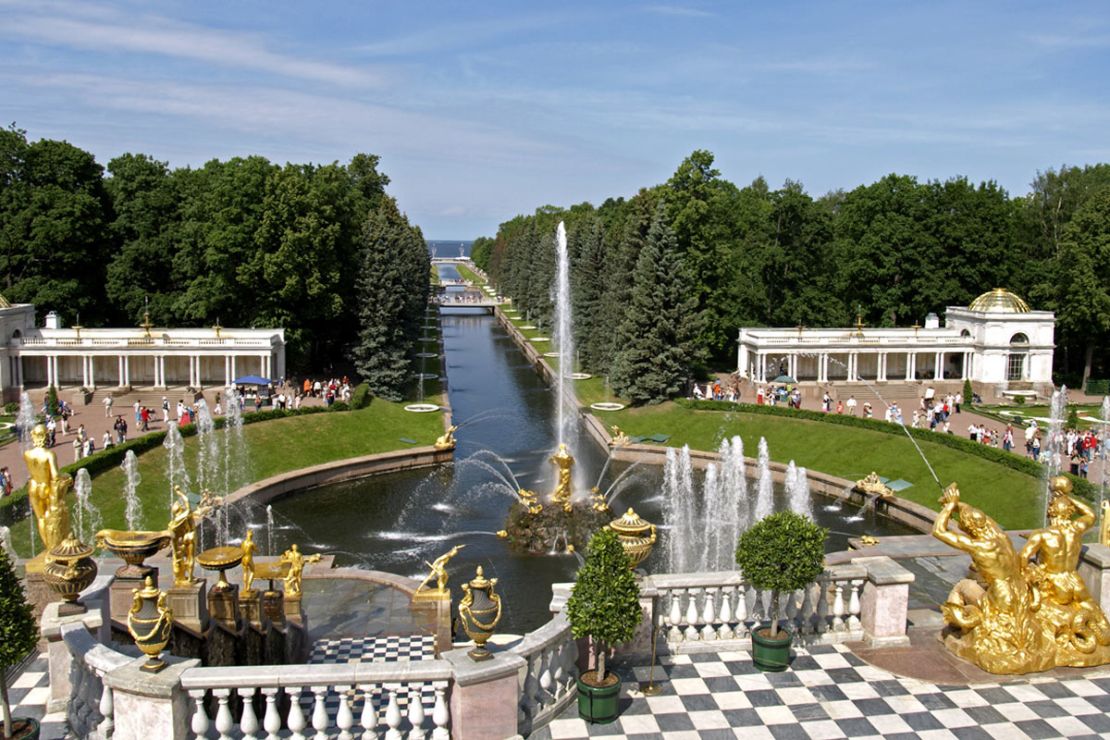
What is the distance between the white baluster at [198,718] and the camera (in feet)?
32.3

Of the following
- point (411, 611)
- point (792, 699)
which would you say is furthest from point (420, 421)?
point (792, 699)

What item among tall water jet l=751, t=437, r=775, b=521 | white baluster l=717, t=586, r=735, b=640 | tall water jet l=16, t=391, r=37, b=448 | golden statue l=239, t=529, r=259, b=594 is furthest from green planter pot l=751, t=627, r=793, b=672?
tall water jet l=16, t=391, r=37, b=448

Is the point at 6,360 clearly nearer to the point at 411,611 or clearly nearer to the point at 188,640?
the point at 411,611

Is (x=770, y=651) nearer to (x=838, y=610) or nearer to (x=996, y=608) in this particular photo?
(x=838, y=610)

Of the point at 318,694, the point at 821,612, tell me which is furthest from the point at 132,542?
the point at 821,612

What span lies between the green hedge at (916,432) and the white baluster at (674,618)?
2066cm

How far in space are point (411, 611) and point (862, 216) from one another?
51678 millimetres

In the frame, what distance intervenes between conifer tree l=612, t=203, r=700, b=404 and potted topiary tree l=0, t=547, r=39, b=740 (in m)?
39.9

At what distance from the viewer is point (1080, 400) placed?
5222cm

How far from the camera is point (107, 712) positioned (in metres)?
10.1

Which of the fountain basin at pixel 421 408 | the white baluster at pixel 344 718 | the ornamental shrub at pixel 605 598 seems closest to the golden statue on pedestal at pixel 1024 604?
the ornamental shrub at pixel 605 598

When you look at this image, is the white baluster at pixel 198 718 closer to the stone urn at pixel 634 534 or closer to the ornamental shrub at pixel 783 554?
the stone urn at pixel 634 534

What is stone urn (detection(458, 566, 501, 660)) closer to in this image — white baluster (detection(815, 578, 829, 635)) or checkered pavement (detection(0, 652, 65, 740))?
checkered pavement (detection(0, 652, 65, 740))

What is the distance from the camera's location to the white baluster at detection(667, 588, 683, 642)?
13.9 metres
